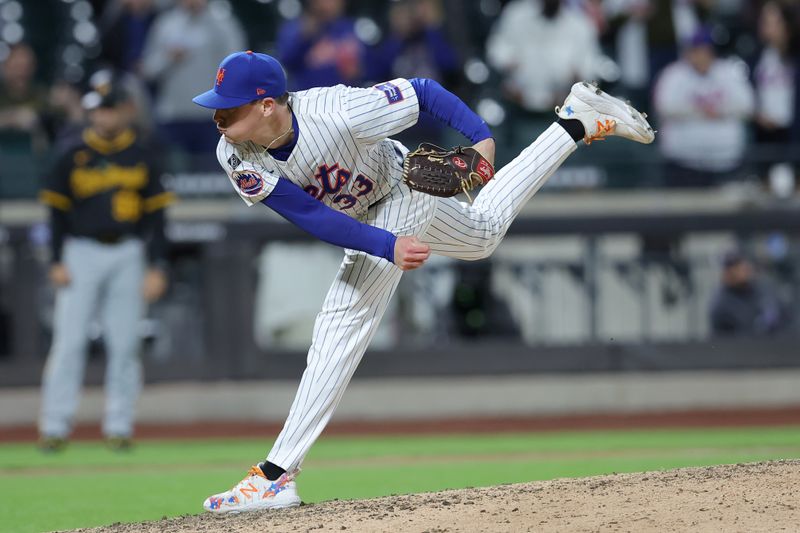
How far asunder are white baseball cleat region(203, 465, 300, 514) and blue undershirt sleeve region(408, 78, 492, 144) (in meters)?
1.57

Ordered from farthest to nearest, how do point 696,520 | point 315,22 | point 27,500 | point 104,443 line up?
point 315,22
point 104,443
point 27,500
point 696,520

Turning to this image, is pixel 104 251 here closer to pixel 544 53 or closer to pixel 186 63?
pixel 186 63

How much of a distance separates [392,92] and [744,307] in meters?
5.97

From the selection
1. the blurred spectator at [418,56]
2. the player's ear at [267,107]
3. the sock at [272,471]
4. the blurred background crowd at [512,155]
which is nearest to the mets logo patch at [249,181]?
the player's ear at [267,107]

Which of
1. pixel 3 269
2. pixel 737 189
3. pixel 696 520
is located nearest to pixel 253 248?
pixel 3 269

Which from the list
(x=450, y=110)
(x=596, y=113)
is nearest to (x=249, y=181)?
(x=450, y=110)

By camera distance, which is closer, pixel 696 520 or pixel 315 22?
pixel 696 520

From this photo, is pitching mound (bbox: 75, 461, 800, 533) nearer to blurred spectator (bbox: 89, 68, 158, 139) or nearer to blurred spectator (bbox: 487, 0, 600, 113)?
blurred spectator (bbox: 89, 68, 158, 139)

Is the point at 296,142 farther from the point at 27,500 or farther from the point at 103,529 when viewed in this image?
the point at 27,500

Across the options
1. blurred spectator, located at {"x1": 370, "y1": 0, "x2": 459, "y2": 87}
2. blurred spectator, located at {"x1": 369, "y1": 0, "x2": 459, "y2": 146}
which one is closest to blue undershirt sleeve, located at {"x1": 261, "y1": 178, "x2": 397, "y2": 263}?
blurred spectator, located at {"x1": 369, "y1": 0, "x2": 459, "y2": 146}

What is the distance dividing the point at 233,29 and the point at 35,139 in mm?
2033

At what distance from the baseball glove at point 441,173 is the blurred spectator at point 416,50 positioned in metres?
6.21

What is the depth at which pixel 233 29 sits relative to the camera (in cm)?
1160

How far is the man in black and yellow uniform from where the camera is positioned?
8492 mm
